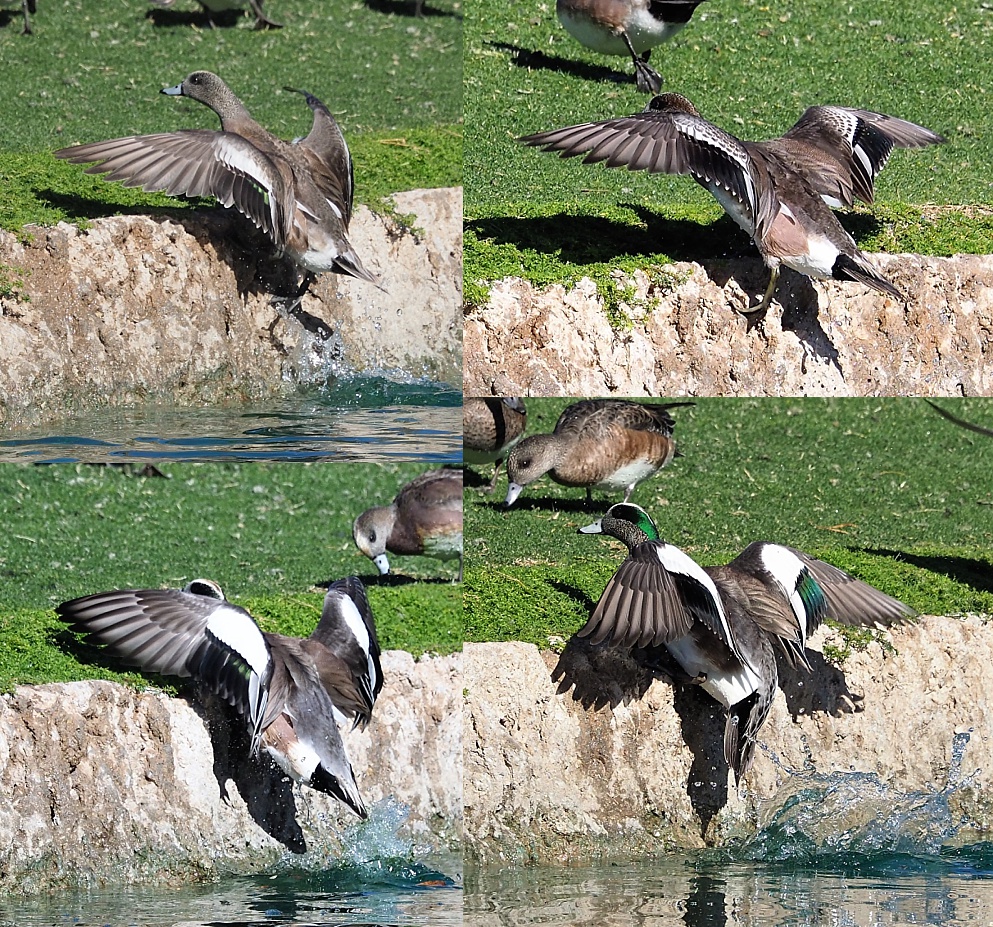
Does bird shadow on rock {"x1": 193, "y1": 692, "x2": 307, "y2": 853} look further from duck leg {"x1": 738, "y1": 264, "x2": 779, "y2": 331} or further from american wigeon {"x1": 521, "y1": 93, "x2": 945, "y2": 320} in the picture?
duck leg {"x1": 738, "y1": 264, "x2": 779, "y2": 331}

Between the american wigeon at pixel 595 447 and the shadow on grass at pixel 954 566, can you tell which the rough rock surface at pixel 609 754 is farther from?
the american wigeon at pixel 595 447

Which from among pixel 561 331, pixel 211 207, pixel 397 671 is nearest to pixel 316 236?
pixel 211 207

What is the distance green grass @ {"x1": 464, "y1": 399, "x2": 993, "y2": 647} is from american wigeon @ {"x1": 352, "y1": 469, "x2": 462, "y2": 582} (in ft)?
0.63

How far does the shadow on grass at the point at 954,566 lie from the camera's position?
9.63 m

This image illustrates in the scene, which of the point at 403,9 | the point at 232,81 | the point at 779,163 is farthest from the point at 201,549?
the point at 403,9

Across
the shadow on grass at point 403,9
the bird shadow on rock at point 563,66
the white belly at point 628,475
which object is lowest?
the white belly at point 628,475

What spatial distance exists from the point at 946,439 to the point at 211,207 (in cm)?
688

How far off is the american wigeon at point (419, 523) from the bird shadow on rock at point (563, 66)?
4.68 m

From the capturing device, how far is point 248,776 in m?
7.79

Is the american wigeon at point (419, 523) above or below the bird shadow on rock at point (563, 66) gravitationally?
below

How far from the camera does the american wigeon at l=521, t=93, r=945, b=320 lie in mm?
8672

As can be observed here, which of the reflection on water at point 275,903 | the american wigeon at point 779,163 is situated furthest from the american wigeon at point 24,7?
the reflection on water at point 275,903

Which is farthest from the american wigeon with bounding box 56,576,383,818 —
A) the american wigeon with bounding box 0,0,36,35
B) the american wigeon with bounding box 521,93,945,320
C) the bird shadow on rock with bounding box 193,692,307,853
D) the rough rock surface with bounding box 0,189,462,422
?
the american wigeon with bounding box 0,0,36,35

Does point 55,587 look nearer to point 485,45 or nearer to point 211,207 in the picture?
point 211,207
